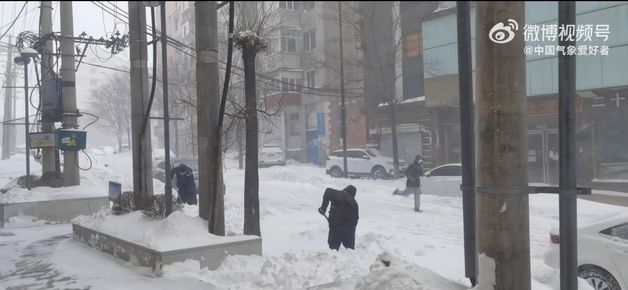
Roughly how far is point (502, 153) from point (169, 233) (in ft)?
16.1

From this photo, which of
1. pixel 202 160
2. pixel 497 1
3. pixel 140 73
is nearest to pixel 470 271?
pixel 497 1

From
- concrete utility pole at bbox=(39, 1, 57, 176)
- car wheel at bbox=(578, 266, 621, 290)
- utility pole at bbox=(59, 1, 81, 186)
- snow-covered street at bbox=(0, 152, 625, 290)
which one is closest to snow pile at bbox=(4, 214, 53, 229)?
snow-covered street at bbox=(0, 152, 625, 290)

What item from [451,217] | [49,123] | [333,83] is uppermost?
[333,83]

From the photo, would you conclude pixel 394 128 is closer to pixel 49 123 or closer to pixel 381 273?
pixel 49 123

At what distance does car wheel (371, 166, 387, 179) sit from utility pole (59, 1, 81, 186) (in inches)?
533

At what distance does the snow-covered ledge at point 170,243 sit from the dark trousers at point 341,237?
1.71 metres

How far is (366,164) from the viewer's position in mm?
24547

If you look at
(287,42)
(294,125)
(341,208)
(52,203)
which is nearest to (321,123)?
(294,125)

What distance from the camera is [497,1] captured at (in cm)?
356

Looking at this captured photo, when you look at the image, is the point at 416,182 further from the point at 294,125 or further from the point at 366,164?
the point at 294,125

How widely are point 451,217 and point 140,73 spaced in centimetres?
845

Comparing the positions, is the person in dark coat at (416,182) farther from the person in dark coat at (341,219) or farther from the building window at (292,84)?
the person in dark coat at (341,219)

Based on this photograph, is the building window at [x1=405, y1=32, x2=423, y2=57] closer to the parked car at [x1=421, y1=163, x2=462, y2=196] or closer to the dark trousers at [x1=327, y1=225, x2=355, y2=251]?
the parked car at [x1=421, y1=163, x2=462, y2=196]

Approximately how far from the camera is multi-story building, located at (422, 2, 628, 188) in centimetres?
771
